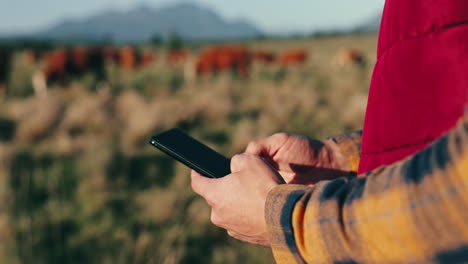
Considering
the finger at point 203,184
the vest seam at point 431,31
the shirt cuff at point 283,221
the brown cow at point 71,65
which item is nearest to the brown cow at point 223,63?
the brown cow at point 71,65

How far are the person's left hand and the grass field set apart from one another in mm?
1925

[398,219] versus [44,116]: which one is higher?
[398,219]

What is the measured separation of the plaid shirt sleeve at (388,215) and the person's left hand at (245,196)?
0.09m

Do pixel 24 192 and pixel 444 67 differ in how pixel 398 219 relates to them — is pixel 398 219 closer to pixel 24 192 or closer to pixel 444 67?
pixel 444 67

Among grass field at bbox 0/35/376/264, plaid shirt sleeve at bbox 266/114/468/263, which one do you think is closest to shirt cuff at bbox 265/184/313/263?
plaid shirt sleeve at bbox 266/114/468/263

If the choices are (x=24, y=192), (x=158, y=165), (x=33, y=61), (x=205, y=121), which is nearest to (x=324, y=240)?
(x=24, y=192)

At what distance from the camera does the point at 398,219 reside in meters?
0.64

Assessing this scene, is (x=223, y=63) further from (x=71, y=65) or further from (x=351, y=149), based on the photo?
(x=351, y=149)

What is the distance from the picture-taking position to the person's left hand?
36.0 inches

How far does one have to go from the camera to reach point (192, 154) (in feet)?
4.23

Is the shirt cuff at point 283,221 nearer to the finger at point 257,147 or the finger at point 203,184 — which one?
the finger at point 203,184

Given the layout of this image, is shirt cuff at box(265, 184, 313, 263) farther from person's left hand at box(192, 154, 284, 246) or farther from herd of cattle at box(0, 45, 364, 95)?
herd of cattle at box(0, 45, 364, 95)

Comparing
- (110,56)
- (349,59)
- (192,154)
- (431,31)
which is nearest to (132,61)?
(110,56)

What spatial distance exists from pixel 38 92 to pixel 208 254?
29.4 ft
